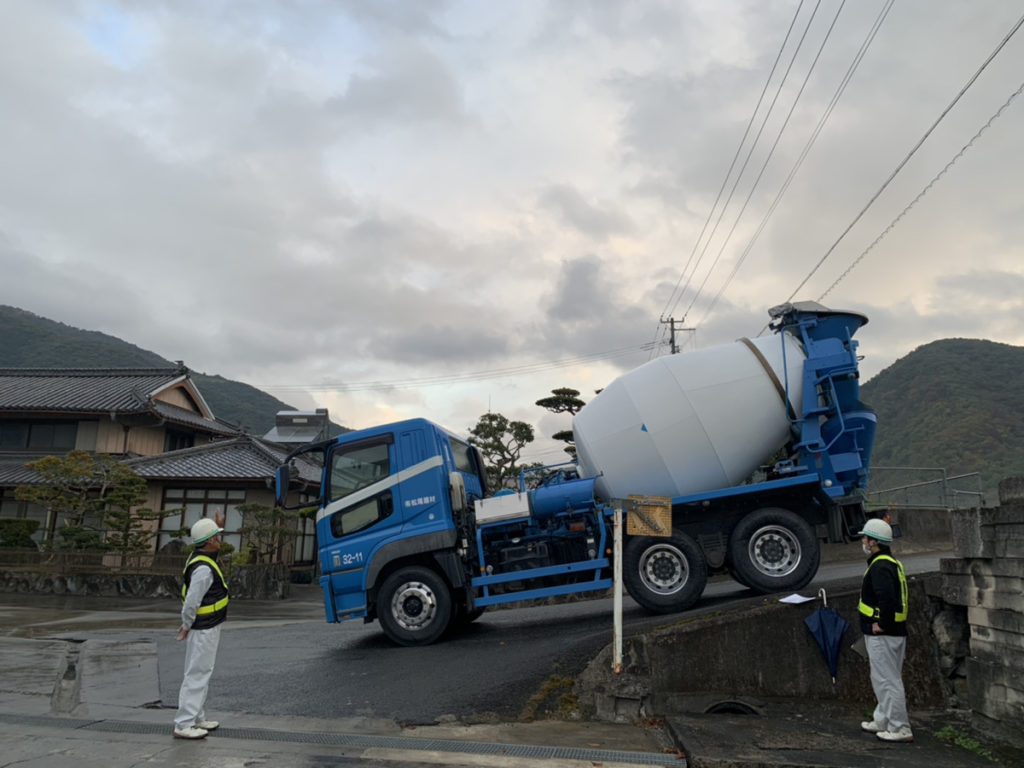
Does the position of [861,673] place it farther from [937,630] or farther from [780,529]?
[780,529]

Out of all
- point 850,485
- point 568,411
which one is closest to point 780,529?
point 850,485

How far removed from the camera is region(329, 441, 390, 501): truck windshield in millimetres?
9336

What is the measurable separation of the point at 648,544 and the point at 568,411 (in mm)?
16713

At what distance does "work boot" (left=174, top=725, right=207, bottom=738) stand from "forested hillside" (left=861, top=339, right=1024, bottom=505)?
29611 millimetres

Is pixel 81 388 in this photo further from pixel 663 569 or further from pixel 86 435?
pixel 663 569

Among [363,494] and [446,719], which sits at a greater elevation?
[363,494]

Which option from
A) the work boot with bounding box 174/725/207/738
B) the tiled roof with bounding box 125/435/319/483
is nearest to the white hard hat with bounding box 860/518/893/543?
the work boot with bounding box 174/725/207/738

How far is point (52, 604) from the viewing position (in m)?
16.5

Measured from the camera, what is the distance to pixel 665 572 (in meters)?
8.55

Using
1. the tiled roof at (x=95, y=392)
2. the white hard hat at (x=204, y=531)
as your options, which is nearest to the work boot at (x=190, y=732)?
the white hard hat at (x=204, y=531)

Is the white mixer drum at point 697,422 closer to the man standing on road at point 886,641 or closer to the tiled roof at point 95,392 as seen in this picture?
the man standing on road at point 886,641

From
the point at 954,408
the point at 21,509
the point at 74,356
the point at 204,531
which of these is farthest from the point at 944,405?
the point at 74,356

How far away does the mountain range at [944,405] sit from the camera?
3155 cm

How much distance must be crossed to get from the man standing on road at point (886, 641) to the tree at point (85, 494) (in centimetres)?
1939
